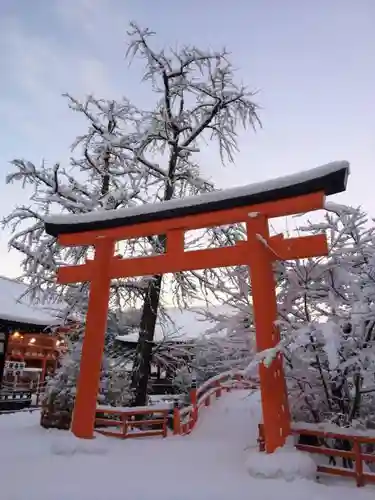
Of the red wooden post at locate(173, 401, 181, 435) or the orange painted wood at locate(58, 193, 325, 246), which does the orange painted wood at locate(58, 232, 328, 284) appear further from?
the red wooden post at locate(173, 401, 181, 435)

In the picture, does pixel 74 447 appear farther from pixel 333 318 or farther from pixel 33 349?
pixel 33 349

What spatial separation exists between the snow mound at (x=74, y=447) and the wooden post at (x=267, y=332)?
304cm

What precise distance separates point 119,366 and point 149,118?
7.90 m

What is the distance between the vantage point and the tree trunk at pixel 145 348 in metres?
11.3

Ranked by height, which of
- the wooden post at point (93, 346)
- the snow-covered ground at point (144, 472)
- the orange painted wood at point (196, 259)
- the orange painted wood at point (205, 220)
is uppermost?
the orange painted wood at point (205, 220)

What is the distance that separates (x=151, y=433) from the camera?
9.50 metres

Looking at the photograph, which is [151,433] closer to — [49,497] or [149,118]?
[49,497]

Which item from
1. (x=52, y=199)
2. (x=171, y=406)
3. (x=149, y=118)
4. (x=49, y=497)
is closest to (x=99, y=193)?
(x=52, y=199)

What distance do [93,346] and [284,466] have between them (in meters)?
4.10

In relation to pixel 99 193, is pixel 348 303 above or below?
below

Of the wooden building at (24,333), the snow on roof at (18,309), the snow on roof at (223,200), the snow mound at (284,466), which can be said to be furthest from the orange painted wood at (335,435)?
the snow on roof at (18,309)

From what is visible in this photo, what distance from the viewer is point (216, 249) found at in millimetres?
7191

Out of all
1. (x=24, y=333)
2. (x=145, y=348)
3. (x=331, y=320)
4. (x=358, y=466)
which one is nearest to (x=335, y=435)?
(x=358, y=466)

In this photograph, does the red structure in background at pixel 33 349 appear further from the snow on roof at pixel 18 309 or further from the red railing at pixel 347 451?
the red railing at pixel 347 451
